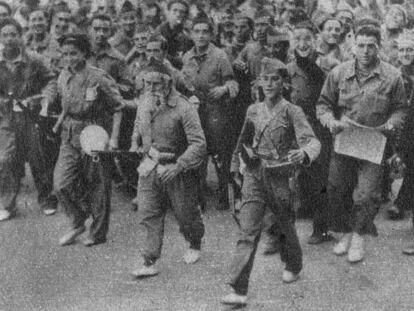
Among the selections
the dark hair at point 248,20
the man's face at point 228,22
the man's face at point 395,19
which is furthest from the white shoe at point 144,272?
the man's face at point 395,19

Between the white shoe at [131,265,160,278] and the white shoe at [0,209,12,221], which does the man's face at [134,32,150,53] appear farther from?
the white shoe at [131,265,160,278]

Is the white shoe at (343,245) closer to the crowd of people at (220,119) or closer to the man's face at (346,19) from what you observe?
the crowd of people at (220,119)

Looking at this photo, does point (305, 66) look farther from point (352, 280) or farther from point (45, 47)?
point (45, 47)

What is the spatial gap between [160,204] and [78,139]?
54.8 inches

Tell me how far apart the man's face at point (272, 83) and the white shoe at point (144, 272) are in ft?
6.70

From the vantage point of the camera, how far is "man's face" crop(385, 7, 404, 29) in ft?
33.0

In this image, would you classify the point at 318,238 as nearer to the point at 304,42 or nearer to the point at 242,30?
the point at 304,42

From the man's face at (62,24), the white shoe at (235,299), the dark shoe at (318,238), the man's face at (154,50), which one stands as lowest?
the dark shoe at (318,238)

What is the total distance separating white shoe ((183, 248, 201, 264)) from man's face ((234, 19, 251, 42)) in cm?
332

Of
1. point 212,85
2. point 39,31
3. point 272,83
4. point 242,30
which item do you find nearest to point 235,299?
point 272,83

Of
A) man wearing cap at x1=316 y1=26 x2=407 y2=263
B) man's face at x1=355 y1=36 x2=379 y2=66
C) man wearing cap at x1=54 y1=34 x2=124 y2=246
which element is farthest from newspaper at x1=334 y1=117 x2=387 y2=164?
man wearing cap at x1=54 y1=34 x2=124 y2=246

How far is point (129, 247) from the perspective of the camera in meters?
8.18

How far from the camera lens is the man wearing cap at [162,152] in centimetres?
716

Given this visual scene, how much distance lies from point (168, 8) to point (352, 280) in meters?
5.12
